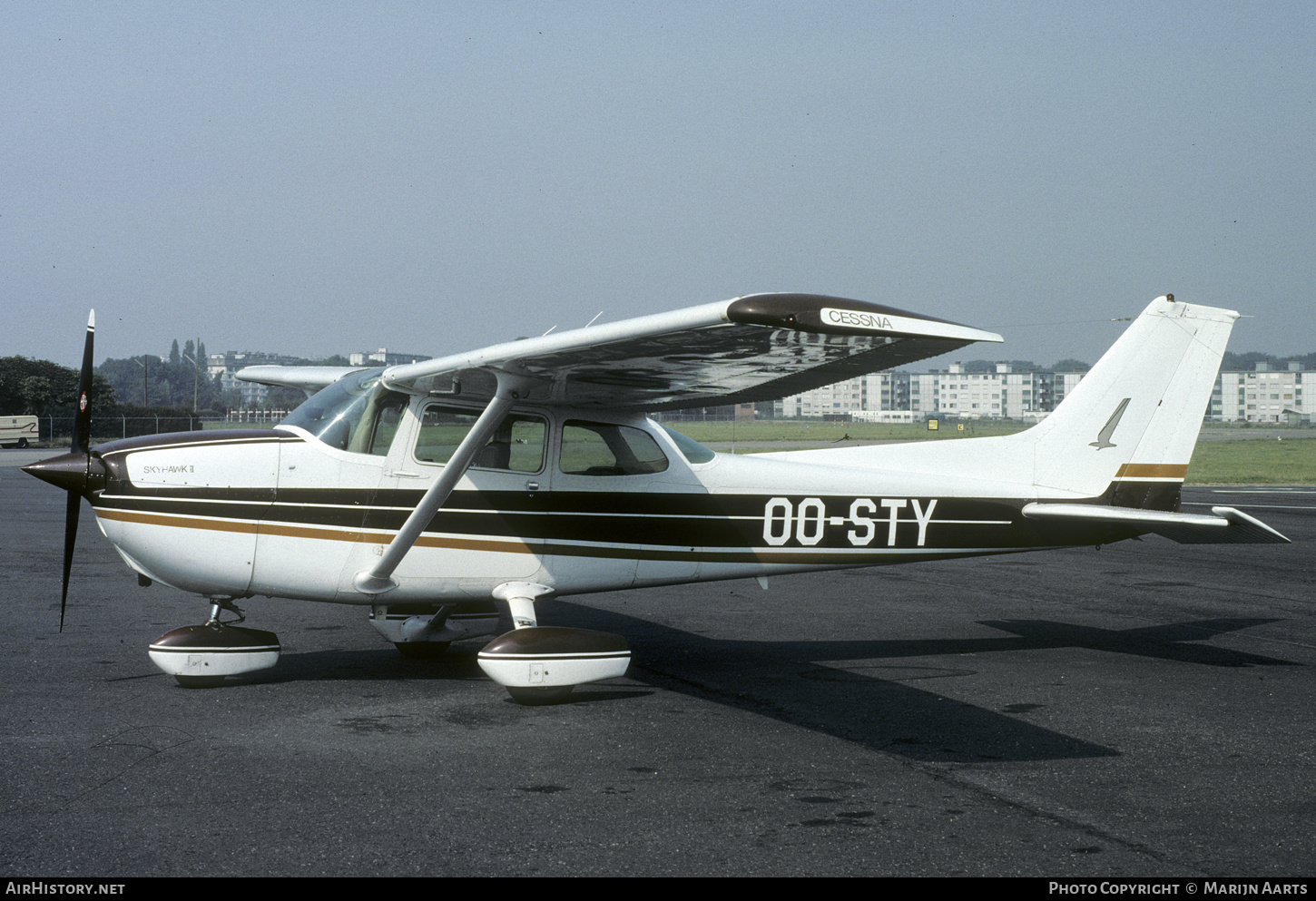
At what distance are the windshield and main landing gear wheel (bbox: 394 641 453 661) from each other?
1681mm

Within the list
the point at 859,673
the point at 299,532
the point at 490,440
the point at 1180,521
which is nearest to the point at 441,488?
the point at 490,440

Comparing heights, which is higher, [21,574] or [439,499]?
[439,499]

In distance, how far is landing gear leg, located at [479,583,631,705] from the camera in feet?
20.5

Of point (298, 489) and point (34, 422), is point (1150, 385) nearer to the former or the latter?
point (298, 489)

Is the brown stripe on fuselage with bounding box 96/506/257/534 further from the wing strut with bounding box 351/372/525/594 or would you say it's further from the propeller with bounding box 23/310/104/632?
the wing strut with bounding box 351/372/525/594

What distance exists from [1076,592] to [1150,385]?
3632mm

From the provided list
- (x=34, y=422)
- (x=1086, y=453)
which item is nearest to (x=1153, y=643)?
(x=1086, y=453)

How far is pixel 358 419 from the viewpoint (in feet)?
22.2

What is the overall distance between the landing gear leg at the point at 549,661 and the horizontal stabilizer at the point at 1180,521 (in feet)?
12.2

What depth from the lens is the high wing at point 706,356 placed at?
455cm

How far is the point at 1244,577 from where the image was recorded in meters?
12.0

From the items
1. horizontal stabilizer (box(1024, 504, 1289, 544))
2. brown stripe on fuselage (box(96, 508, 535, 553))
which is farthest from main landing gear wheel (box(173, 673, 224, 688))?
horizontal stabilizer (box(1024, 504, 1289, 544))

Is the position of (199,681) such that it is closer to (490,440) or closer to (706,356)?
(490,440)

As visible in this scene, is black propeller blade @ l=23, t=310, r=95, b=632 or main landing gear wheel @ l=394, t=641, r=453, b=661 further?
main landing gear wheel @ l=394, t=641, r=453, b=661
